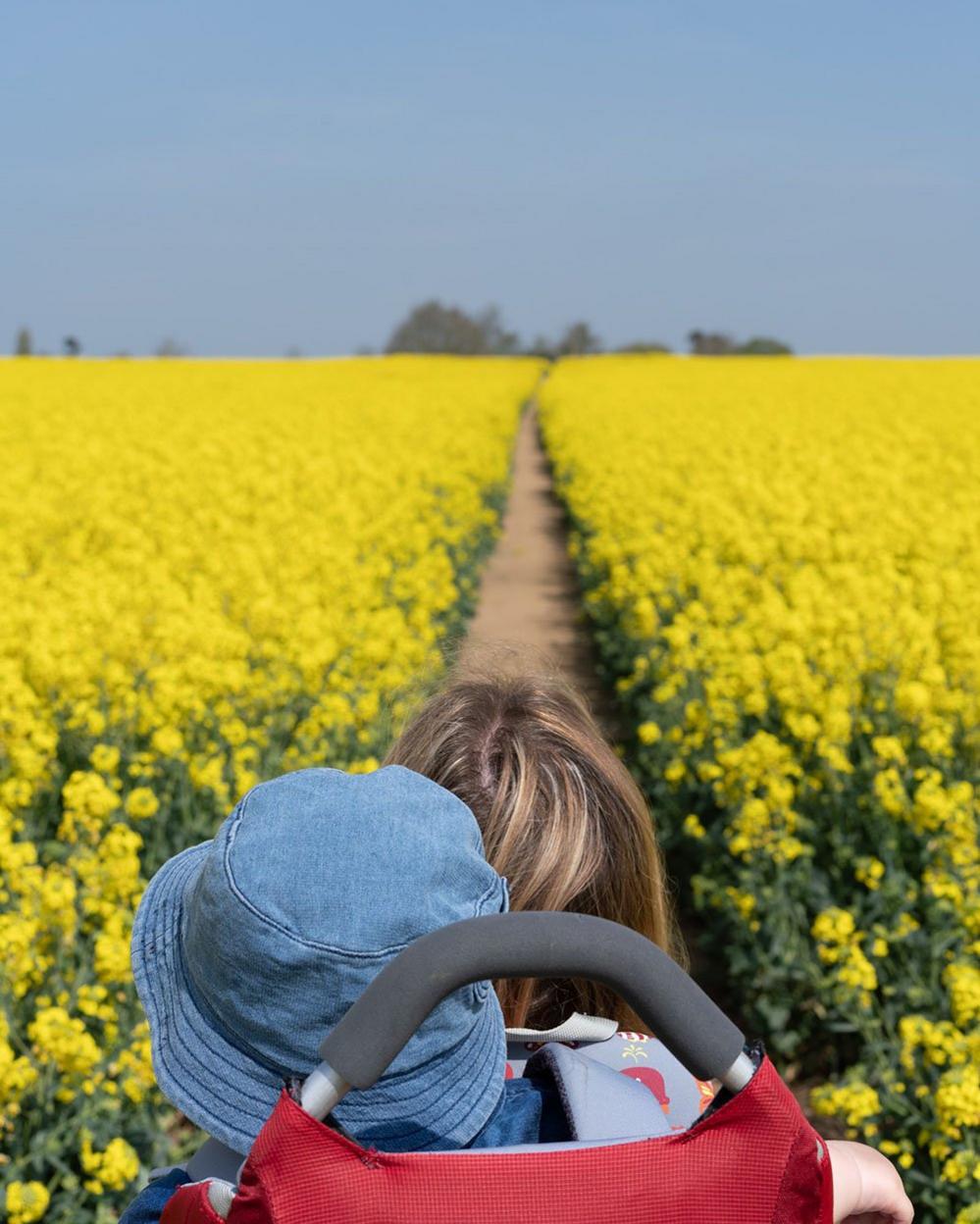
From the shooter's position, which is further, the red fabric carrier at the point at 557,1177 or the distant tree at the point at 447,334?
the distant tree at the point at 447,334

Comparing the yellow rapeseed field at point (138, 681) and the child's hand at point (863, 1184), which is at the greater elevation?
the child's hand at point (863, 1184)

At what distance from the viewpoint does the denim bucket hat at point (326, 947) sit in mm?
1013

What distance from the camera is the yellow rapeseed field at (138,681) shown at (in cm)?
322

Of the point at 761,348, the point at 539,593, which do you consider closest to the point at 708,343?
the point at 761,348

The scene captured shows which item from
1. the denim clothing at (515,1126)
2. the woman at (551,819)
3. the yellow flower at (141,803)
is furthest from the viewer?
the yellow flower at (141,803)

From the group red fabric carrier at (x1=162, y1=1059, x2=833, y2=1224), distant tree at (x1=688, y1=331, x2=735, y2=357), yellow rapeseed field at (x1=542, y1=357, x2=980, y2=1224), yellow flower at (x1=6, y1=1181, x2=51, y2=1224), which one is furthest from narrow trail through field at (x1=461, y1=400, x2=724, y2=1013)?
distant tree at (x1=688, y1=331, x2=735, y2=357)

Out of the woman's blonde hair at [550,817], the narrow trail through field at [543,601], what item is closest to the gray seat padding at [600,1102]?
the woman's blonde hair at [550,817]

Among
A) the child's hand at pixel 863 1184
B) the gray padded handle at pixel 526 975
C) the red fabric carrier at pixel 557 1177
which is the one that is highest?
the gray padded handle at pixel 526 975

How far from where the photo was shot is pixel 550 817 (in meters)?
1.69

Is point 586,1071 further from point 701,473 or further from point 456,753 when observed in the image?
point 701,473

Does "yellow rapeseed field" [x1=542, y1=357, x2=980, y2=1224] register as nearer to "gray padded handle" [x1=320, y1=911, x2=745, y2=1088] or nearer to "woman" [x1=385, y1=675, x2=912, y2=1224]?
"woman" [x1=385, y1=675, x2=912, y2=1224]

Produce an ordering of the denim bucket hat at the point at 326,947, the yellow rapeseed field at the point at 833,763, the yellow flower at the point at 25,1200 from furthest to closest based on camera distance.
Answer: the yellow rapeseed field at the point at 833,763
the yellow flower at the point at 25,1200
the denim bucket hat at the point at 326,947

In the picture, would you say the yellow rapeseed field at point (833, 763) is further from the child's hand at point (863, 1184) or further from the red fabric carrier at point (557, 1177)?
the red fabric carrier at point (557, 1177)

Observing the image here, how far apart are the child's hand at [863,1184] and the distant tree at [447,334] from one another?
71384 millimetres
